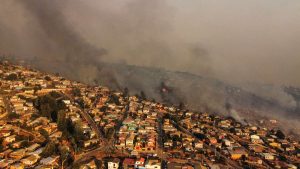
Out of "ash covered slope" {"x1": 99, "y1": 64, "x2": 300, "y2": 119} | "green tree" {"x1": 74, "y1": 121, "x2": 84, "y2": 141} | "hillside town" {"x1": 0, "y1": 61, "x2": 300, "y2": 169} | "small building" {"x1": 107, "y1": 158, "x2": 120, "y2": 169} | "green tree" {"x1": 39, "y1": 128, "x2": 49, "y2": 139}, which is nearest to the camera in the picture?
"small building" {"x1": 107, "y1": 158, "x2": 120, "y2": 169}

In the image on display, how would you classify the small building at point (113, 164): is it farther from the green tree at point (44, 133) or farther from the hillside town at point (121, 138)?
the green tree at point (44, 133)

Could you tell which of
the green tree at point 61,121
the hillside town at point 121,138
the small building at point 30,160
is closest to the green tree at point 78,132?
the hillside town at point 121,138

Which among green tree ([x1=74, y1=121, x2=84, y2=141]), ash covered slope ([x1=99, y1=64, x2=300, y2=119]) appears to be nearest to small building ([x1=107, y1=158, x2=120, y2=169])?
green tree ([x1=74, y1=121, x2=84, y2=141])

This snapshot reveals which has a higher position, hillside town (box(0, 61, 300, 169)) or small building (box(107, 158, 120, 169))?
hillside town (box(0, 61, 300, 169))

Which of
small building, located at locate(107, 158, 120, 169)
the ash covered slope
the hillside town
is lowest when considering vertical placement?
small building, located at locate(107, 158, 120, 169)

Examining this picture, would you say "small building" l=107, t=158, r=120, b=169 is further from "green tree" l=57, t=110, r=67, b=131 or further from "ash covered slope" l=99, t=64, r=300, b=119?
"ash covered slope" l=99, t=64, r=300, b=119

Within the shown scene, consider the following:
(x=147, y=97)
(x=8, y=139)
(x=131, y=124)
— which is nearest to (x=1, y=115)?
(x=8, y=139)

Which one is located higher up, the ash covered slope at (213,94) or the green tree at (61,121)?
the ash covered slope at (213,94)

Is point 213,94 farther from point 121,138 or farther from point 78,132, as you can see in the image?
point 78,132
